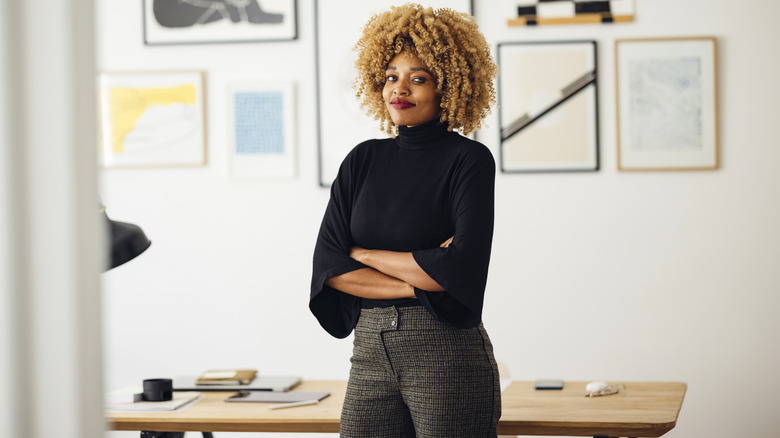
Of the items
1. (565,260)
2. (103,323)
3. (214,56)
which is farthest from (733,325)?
(103,323)

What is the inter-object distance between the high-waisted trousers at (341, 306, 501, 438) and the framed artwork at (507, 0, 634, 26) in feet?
6.74

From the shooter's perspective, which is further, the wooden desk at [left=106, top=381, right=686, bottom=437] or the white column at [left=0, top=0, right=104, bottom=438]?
the wooden desk at [left=106, top=381, right=686, bottom=437]

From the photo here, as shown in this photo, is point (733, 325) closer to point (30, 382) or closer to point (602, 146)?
point (602, 146)

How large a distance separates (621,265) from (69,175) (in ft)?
10.2

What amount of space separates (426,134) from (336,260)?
318 mm

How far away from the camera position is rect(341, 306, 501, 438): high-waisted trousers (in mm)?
1436

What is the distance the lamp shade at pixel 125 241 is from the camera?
1.71 metres

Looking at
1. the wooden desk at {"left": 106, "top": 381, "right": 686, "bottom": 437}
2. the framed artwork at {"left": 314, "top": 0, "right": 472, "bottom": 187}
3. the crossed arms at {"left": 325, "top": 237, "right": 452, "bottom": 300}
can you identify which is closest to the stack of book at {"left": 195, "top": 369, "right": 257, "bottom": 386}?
the wooden desk at {"left": 106, "top": 381, "right": 686, "bottom": 437}

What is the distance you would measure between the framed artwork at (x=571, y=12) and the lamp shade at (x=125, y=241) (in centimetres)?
203

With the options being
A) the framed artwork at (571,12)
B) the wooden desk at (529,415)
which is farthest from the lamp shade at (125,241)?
the framed artwork at (571,12)

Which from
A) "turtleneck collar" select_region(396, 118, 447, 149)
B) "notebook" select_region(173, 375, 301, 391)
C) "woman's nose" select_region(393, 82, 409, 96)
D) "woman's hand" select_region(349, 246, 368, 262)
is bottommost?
"notebook" select_region(173, 375, 301, 391)

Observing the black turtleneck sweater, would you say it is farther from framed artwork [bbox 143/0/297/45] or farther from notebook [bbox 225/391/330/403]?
framed artwork [bbox 143/0/297/45]

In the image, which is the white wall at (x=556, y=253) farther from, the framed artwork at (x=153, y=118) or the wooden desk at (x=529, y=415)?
the wooden desk at (x=529, y=415)

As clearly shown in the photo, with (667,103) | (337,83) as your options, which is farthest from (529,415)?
(337,83)
